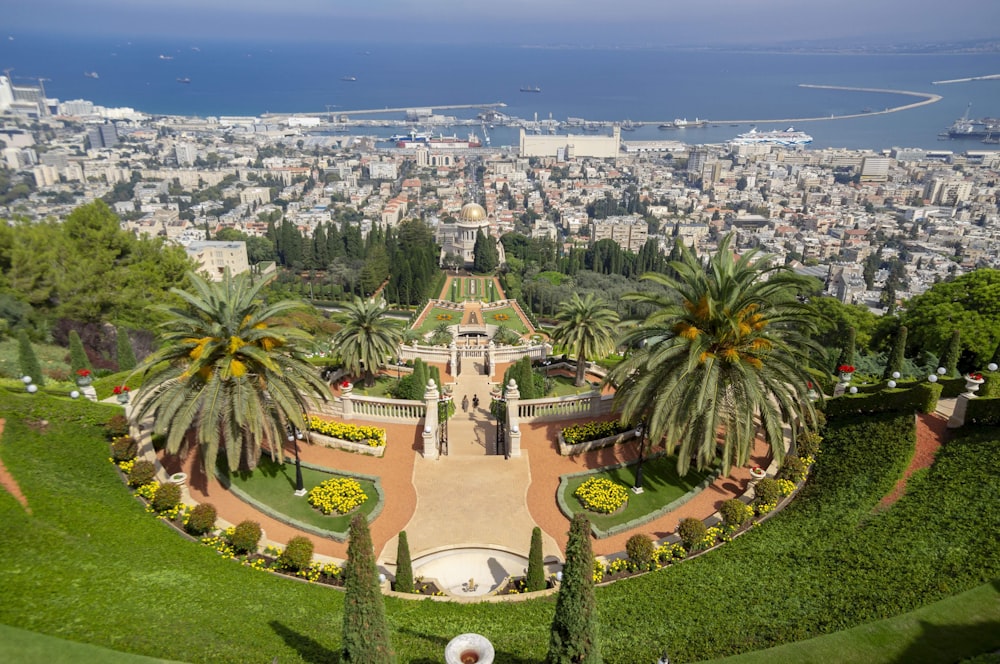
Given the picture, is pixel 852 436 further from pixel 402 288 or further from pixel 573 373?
pixel 402 288

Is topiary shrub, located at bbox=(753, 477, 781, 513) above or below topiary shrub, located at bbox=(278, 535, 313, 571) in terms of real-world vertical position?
above

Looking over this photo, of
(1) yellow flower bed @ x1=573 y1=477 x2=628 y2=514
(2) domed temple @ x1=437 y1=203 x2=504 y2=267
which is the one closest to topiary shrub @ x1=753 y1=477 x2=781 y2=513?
(1) yellow flower bed @ x1=573 y1=477 x2=628 y2=514

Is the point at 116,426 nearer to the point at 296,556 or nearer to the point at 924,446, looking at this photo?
the point at 296,556

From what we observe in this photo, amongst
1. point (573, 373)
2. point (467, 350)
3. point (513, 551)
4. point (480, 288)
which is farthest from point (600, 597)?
point (480, 288)

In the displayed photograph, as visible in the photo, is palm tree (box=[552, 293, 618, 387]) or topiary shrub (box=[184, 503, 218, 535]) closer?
topiary shrub (box=[184, 503, 218, 535])

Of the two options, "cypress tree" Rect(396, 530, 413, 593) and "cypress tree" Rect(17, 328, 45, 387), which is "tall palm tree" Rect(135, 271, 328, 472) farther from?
"cypress tree" Rect(17, 328, 45, 387)

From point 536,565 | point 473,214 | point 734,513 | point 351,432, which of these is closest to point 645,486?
point 734,513

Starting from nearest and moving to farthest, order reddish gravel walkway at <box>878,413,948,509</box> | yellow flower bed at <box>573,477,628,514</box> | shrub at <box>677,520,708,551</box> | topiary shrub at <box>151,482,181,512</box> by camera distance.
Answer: reddish gravel walkway at <box>878,413,948,509</box> → shrub at <box>677,520,708,551</box> → topiary shrub at <box>151,482,181,512</box> → yellow flower bed at <box>573,477,628,514</box>
